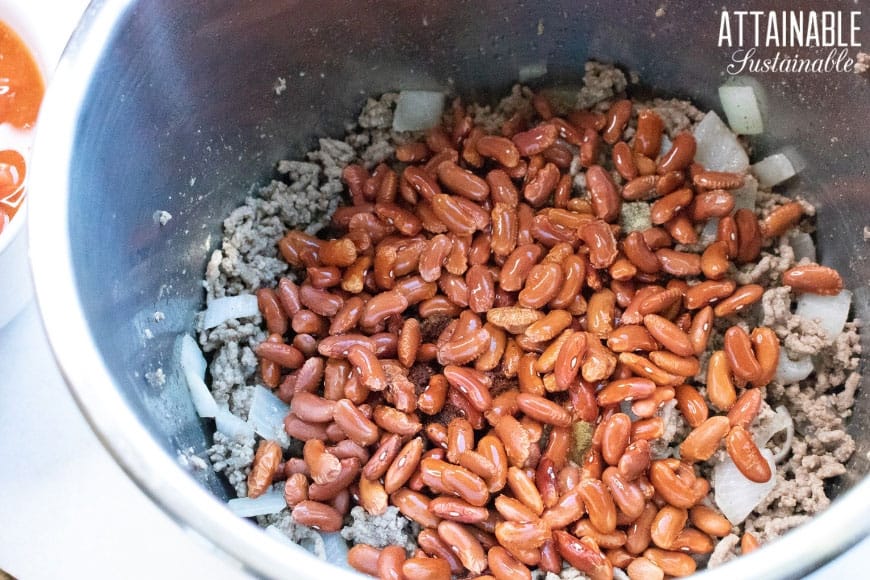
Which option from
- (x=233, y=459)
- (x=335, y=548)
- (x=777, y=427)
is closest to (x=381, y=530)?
(x=335, y=548)

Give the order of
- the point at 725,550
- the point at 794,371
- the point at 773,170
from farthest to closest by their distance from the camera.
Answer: the point at 773,170
the point at 794,371
the point at 725,550

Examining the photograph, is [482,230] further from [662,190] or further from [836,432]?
[836,432]

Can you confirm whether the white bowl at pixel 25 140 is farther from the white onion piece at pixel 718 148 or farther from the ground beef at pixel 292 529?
the white onion piece at pixel 718 148

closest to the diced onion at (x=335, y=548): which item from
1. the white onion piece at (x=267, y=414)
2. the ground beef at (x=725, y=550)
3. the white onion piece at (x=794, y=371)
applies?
the white onion piece at (x=267, y=414)

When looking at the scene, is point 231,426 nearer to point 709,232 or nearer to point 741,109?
point 709,232

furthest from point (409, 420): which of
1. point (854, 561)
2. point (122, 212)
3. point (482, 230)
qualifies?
point (854, 561)

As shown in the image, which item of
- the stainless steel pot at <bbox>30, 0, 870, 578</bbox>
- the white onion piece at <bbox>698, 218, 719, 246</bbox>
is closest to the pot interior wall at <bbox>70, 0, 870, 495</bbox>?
the stainless steel pot at <bbox>30, 0, 870, 578</bbox>

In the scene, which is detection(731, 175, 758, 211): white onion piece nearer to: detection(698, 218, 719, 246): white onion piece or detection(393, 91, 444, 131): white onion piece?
detection(698, 218, 719, 246): white onion piece
